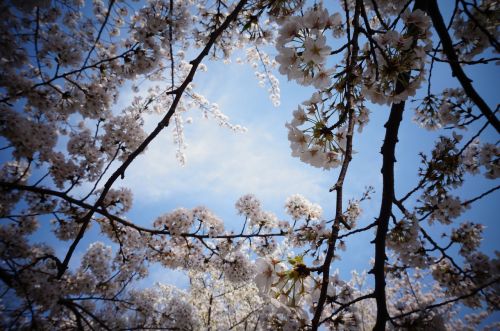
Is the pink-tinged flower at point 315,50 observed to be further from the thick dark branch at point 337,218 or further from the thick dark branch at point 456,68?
the thick dark branch at point 456,68

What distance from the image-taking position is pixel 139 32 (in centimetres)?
408

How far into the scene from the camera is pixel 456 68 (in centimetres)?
207

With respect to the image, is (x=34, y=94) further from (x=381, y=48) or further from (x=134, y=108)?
(x=381, y=48)

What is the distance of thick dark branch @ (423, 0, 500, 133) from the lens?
76.4 inches

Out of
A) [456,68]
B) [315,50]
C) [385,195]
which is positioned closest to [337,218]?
[315,50]

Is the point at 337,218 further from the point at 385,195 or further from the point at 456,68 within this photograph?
the point at 456,68

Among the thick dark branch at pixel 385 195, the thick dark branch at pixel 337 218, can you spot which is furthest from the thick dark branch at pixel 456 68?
the thick dark branch at pixel 337 218

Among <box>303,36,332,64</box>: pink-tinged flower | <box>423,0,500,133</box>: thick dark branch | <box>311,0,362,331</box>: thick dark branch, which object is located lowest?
<box>311,0,362,331</box>: thick dark branch

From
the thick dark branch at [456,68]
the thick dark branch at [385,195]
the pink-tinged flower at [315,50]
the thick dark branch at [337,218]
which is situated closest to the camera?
the thick dark branch at [337,218]

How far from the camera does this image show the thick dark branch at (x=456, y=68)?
1.94 metres

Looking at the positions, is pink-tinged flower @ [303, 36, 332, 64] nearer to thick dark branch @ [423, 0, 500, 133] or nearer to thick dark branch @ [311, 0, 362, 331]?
thick dark branch @ [311, 0, 362, 331]

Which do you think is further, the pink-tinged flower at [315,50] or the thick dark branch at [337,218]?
the pink-tinged flower at [315,50]

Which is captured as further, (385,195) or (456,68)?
(385,195)

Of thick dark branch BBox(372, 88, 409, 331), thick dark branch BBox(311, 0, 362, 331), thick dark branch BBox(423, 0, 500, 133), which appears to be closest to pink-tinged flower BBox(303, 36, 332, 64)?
thick dark branch BBox(311, 0, 362, 331)
